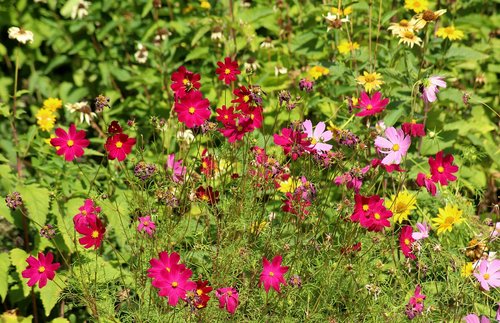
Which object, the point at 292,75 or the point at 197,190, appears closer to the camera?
the point at 197,190

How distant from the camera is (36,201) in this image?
293 centimetres

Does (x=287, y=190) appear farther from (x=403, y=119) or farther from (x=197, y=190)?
(x=403, y=119)

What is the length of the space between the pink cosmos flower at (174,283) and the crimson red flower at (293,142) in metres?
0.54

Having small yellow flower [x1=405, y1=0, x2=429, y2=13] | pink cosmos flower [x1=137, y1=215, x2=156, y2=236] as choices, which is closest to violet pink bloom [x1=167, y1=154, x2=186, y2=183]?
pink cosmos flower [x1=137, y1=215, x2=156, y2=236]

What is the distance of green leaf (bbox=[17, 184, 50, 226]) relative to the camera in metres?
2.87

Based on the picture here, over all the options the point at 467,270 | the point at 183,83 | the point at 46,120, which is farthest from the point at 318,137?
the point at 46,120

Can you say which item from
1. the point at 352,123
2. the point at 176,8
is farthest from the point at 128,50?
the point at 352,123

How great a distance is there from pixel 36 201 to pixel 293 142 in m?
1.22

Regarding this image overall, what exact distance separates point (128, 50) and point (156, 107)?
0.63 m

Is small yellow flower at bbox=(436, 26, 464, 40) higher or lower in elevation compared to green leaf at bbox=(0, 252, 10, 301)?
higher

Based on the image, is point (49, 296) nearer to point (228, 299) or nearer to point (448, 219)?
point (228, 299)

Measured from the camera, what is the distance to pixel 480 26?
3.87 m

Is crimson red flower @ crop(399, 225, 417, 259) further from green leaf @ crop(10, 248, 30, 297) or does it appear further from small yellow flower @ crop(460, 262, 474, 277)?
green leaf @ crop(10, 248, 30, 297)

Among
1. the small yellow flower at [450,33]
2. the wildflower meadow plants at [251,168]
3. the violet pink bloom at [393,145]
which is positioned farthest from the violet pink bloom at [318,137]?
the small yellow flower at [450,33]
